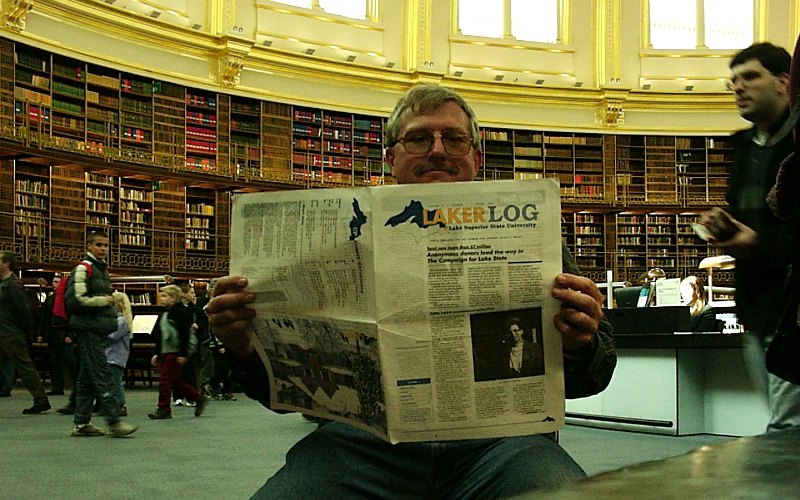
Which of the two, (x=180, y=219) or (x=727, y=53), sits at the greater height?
(x=727, y=53)

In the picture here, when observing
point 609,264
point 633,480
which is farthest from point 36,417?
point 609,264

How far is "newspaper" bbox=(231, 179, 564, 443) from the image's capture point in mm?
1343

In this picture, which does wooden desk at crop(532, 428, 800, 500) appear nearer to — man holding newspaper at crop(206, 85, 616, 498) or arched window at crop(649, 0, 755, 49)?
man holding newspaper at crop(206, 85, 616, 498)

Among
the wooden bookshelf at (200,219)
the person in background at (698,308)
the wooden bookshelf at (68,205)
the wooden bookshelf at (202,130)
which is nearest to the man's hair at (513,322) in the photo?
the person in background at (698,308)

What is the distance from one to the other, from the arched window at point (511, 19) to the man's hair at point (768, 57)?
16.0 m

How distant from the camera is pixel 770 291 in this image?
1.22 m

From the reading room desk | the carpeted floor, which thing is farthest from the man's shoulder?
the reading room desk

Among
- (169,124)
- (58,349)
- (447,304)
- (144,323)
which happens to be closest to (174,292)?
(58,349)

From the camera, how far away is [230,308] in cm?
146

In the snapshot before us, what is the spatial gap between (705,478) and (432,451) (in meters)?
1.03

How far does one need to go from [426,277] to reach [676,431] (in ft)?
15.9

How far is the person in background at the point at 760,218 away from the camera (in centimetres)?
117

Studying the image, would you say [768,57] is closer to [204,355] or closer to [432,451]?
A: [432,451]

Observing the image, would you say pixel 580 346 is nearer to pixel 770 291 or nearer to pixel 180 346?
pixel 770 291
